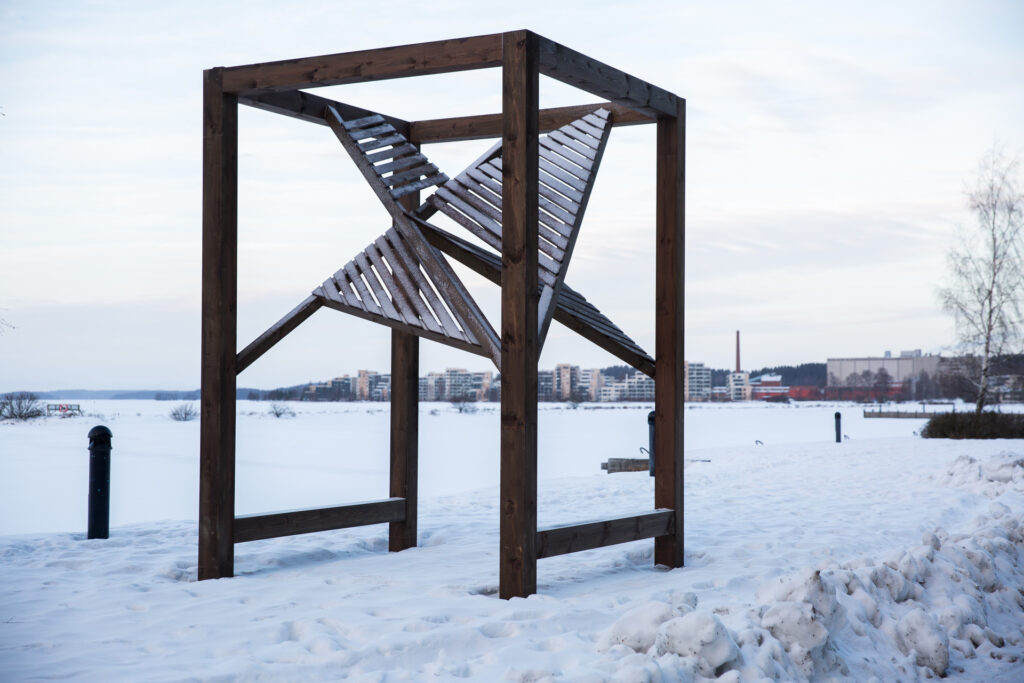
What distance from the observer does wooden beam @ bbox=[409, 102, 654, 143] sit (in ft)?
21.3

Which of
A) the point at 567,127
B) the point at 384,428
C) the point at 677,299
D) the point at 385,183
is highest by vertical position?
the point at 567,127

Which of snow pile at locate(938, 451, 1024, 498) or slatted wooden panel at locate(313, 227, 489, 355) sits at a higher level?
slatted wooden panel at locate(313, 227, 489, 355)

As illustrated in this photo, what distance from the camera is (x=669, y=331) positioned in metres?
6.14

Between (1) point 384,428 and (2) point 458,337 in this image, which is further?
(1) point 384,428

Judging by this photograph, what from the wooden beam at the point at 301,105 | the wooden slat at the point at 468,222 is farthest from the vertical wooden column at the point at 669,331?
the wooden beam at the point at 301,105

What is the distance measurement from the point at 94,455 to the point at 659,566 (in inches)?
167

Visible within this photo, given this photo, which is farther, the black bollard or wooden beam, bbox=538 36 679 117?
the black bollard

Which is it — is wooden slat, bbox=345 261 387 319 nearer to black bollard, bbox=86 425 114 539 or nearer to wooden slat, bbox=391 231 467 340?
wooden slat, bbox=391 231 467 340

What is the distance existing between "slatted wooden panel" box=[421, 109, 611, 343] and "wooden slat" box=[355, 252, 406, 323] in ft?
1.97

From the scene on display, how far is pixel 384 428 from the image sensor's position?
103 feet

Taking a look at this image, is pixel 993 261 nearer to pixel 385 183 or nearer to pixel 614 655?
pixel 385 183

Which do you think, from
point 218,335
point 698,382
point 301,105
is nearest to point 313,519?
point 218,335

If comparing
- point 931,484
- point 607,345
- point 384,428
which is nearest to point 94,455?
point 607,345

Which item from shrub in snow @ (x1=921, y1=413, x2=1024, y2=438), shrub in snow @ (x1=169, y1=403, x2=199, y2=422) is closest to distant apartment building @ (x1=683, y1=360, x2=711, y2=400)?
shrub in snow @ (x1=169, y1=403, x2=199, y2=422)
